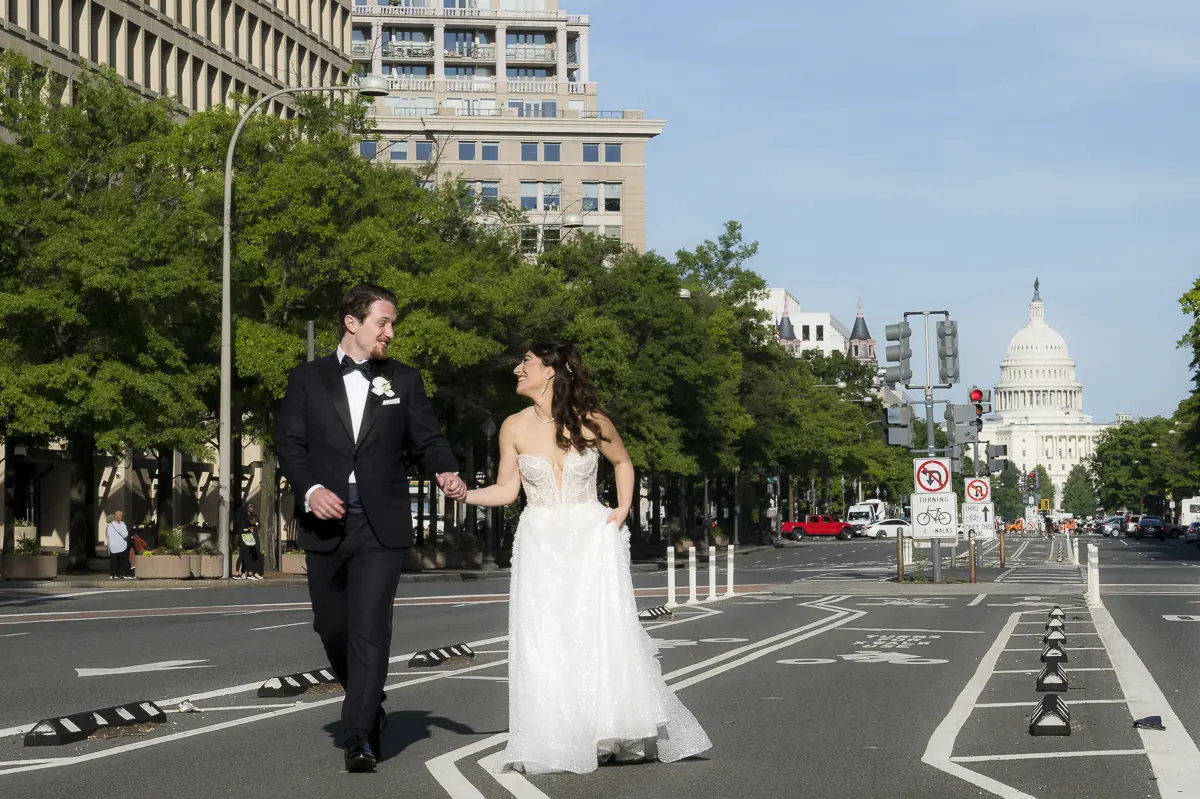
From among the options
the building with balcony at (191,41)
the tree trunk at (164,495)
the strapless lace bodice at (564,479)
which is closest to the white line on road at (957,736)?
the strapless lace bodice at (564,479)

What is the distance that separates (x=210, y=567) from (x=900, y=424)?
1408 centimetres

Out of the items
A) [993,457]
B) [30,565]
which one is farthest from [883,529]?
[30,565]

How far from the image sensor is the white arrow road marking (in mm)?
15241

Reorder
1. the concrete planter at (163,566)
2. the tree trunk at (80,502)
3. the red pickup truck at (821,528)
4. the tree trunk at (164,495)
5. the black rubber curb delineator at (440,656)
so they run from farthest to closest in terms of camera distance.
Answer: the red pickup truck at (821,528), the tree trunk at (164,495), the tree trunk at (80,502), the concrete planter at (163,566), the black rubber curb delineator at (440,656)

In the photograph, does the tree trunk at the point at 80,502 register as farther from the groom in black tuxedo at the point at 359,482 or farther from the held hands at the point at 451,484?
the held hands at the point at 451,484

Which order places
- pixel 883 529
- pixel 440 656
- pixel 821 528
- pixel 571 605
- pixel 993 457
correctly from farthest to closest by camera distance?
1. pixel 883 529
2. pixel 821 528
3. pixel 993 457
4. pixel 440 656
5. pixel 571 605

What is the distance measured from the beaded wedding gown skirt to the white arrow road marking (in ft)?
23.7

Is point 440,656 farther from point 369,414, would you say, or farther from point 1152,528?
point 1152,528

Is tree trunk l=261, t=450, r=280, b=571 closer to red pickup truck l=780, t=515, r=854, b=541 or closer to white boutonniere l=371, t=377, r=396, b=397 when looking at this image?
white boutonniere l=371, t=377, r=396, b=397

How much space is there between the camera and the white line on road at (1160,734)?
8250mm

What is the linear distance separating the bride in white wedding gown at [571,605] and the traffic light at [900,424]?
81.6 ft

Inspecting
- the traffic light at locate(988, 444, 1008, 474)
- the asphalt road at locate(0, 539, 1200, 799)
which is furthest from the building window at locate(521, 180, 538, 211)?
the asphalt road at locate(0, 539, 1200, 799)

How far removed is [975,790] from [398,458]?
280cm

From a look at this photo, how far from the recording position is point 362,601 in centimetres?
839
